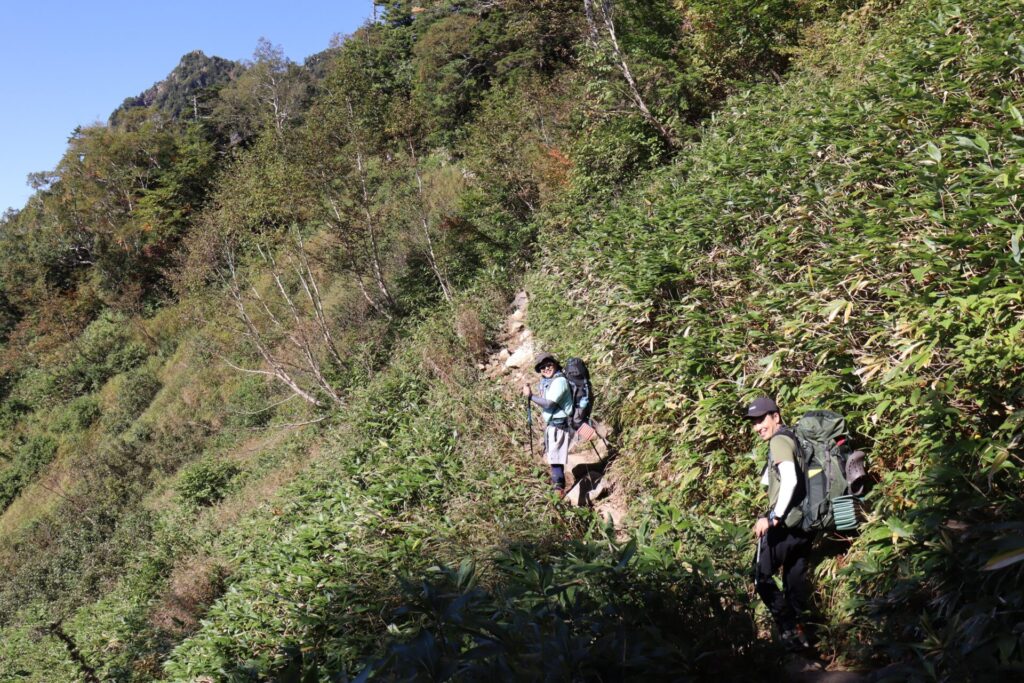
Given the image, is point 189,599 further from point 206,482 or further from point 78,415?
point 78,415

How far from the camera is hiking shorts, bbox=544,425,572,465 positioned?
6.23 metres

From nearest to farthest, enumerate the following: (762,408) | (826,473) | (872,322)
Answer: (826,473) < (762,408) < (872,322)

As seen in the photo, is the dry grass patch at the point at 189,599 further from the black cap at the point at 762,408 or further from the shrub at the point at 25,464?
the shrub at the point at 25,464

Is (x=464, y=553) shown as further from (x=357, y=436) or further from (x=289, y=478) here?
(x=289, y=478)

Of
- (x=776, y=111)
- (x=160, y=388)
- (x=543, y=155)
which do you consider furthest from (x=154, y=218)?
(x=776, y=111)

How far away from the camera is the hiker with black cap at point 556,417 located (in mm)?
6234

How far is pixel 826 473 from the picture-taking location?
3.67 metres

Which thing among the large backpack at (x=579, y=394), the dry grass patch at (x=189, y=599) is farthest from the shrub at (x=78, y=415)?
the large backpack at (x=579, y=394)

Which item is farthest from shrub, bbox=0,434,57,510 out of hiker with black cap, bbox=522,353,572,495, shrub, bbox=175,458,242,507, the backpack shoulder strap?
the backpack shoulder strap

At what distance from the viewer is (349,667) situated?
4.19 m

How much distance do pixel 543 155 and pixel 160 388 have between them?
57.3 ft

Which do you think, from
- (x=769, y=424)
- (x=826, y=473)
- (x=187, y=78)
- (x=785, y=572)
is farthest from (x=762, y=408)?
A: (x=187, y=78)

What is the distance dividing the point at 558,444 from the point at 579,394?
501 mm

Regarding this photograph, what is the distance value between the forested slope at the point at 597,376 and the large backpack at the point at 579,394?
0.52m
